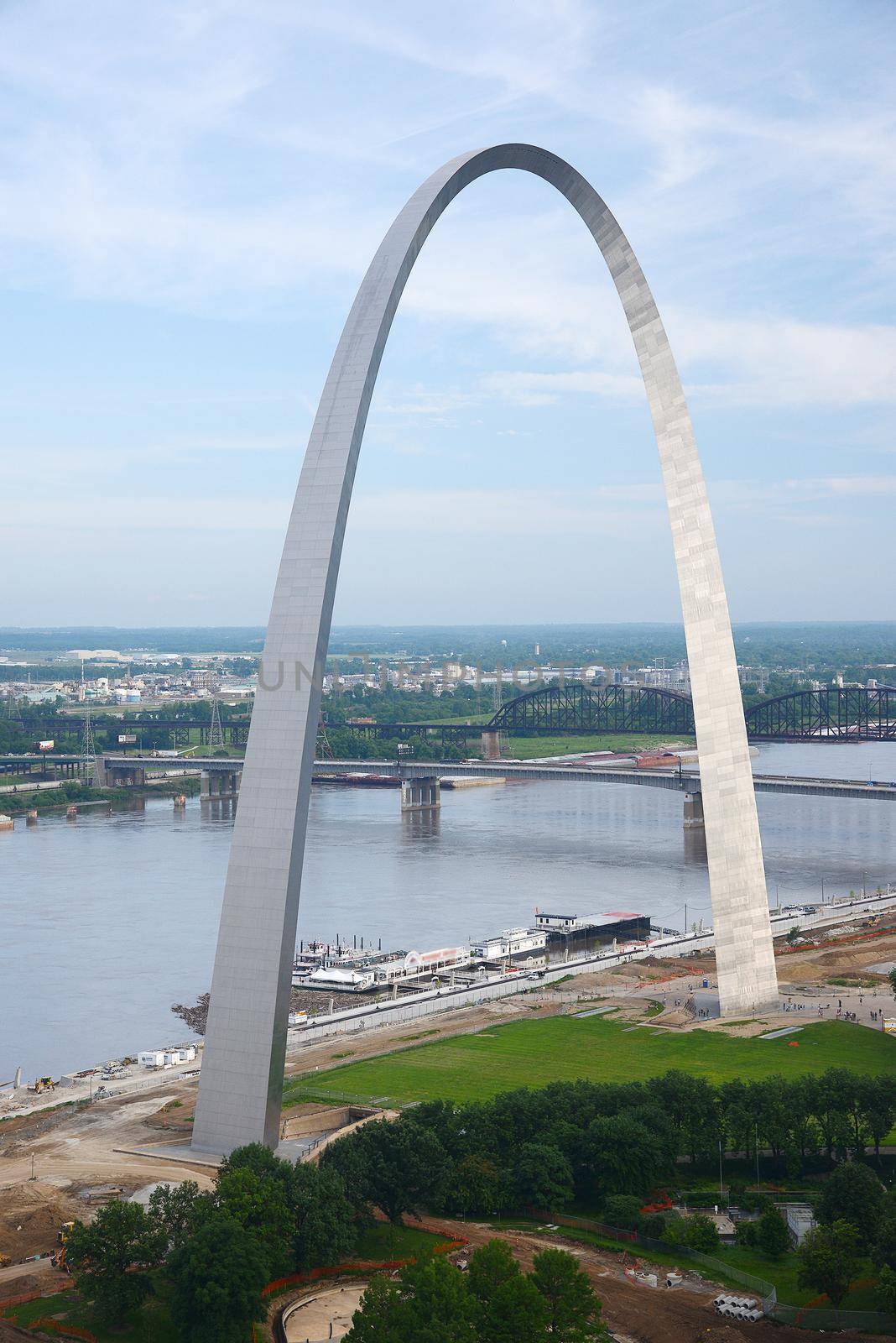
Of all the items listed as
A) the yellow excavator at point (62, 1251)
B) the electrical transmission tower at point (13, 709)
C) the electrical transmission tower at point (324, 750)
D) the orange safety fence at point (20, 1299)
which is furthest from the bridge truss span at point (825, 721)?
the orange safety fence at point (20, 1299)

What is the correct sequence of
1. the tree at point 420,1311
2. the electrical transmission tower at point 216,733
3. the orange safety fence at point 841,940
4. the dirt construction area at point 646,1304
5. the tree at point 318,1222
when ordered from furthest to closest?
the electrical transmission tower at point 216,733 < the orange safety fence at point 841,940 < the tree at point 318,1222 < the dirt construction area at point 646,1304 < the tree at point 420,1311

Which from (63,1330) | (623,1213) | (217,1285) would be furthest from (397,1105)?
(217,1285)

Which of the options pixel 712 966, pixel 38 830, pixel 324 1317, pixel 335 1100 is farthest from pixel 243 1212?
pixel 38 830

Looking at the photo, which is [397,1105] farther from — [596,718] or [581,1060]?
[596,718]

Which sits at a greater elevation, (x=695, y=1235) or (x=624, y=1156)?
(x=624, y=1156)

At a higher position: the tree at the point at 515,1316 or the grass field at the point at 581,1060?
the tree at the point at 515,1316

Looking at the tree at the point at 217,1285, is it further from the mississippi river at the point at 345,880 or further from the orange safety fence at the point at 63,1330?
the mississippi river at the point at 345,880

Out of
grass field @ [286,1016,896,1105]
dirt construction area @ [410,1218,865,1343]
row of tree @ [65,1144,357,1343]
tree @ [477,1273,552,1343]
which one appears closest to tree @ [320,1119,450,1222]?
dirt construction area @ [410,1218,865,1343]
